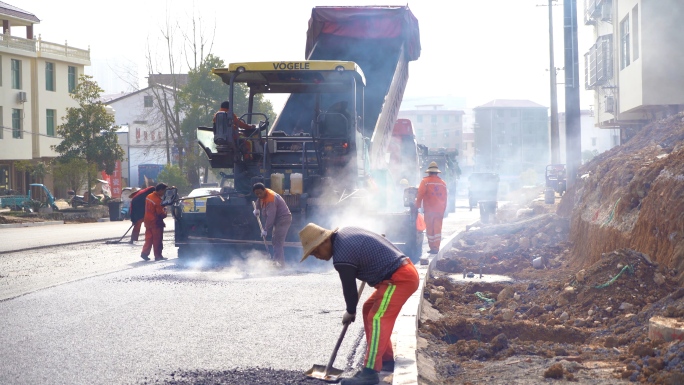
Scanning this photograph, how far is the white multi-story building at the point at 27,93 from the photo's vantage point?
43812 mm

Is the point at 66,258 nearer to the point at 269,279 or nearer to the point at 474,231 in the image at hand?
the point at 269,279

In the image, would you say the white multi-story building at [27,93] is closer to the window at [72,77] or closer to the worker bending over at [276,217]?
the window at [72,77]

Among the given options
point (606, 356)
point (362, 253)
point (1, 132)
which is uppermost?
point (1, 132)

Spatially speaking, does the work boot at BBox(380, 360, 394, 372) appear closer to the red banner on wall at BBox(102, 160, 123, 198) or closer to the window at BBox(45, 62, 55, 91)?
the window at BBox(45, 62, 55, 91)

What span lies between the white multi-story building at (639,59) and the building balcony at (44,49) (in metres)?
30.5

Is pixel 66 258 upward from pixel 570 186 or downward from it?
downward

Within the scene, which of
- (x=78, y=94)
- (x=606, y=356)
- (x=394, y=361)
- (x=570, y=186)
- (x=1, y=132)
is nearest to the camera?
(x=394, y=361)

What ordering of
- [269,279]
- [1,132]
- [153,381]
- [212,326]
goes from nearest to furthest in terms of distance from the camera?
[153,381], [212,326], [269,279], [1,132]

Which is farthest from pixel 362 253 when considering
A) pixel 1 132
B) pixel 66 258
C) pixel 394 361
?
pixel 1 132

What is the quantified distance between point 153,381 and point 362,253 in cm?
167

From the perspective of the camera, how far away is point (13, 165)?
148 feet

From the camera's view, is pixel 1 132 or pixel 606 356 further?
pixel 1 132

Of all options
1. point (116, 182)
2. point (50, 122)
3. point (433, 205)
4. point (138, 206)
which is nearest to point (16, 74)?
point (50, 122)

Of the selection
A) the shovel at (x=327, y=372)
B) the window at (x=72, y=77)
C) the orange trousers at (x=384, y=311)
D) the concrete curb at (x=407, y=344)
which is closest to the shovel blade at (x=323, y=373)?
the shovel at (x=327, y=372)
